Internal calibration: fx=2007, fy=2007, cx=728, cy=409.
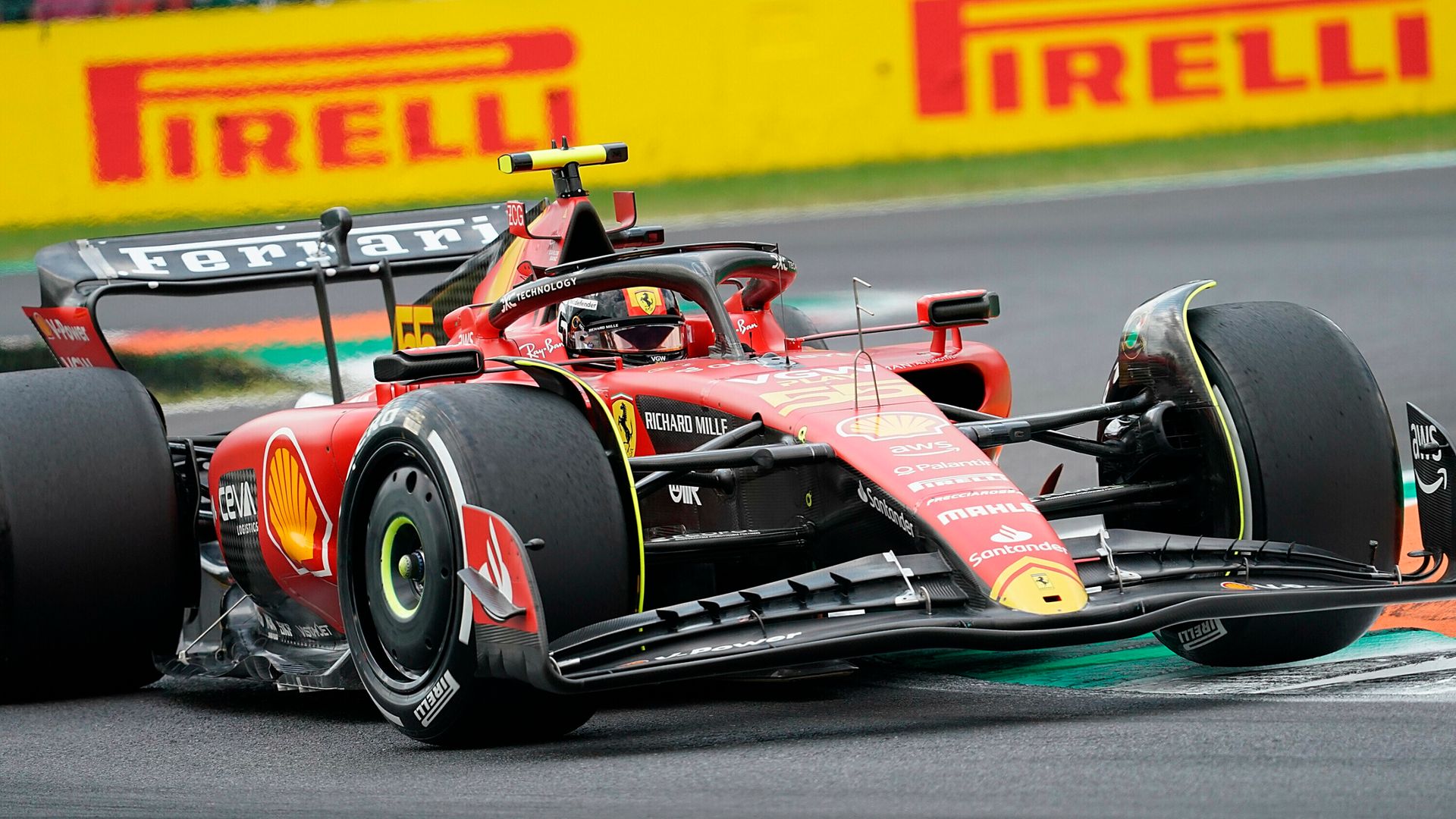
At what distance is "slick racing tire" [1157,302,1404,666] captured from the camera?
6.11 m

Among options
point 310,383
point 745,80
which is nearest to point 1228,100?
point 745,80

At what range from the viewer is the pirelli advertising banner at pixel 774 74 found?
1548 centimetres

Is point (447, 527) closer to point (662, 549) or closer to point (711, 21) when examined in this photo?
point (662, 549)

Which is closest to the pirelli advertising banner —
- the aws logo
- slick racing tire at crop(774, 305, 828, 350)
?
slick racing tire at crop(774, 305, 828, 350)

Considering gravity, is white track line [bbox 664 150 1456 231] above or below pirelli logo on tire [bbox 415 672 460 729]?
above

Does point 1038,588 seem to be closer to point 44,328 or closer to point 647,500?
point 647,500

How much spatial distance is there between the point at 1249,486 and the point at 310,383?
835 cm

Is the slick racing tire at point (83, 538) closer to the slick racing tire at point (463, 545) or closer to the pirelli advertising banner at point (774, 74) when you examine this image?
the slick racing tire at point (463, 545)

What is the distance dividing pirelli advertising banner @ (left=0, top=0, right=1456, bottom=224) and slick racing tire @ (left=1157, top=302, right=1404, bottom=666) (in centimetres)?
983

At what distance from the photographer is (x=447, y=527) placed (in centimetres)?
546

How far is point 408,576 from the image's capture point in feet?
18.7

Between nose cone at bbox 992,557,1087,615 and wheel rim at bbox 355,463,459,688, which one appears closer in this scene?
nose cone at bbox 992,557,1087,615

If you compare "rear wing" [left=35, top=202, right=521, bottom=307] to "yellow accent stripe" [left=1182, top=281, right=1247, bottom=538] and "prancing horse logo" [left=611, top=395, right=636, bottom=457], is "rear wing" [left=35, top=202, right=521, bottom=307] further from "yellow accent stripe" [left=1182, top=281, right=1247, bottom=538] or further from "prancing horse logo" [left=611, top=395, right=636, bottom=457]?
"yellow accent stripe" [left=1182, top=281, right=1247, bottom=538]

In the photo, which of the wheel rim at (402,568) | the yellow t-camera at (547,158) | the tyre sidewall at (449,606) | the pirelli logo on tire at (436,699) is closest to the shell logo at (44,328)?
the yellow t-camera at (547,158)
